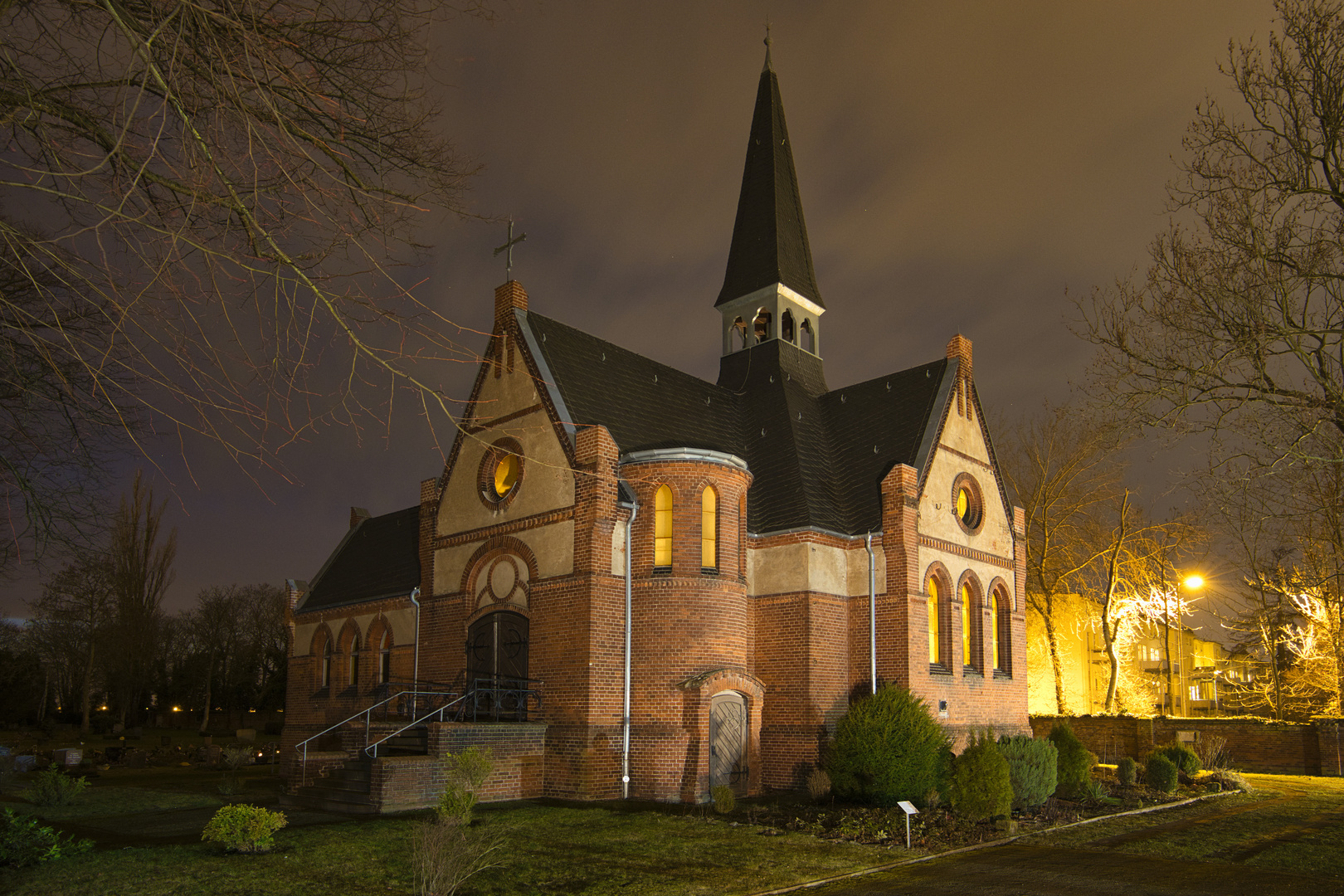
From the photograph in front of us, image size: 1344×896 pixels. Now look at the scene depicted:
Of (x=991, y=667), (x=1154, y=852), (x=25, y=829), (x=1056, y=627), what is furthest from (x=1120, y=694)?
(x=25, y=829)

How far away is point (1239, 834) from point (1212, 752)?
10.8 m

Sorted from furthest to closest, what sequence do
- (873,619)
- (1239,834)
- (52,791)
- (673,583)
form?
(873,619) < (673,583) < (52,791) < (1239,834)

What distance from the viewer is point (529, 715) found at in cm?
2014

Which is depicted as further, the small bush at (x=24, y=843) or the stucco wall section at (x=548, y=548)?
the stucco wall section at (x=548, y=548)

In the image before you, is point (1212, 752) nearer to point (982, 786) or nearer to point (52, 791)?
point (982, 786)

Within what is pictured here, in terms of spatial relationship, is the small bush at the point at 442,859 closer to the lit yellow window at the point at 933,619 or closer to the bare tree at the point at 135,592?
the lit yellow window at the point at 933,619

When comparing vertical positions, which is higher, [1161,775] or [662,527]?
[662,527]

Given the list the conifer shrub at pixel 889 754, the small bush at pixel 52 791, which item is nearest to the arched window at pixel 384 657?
the small bush at pixel 52 791

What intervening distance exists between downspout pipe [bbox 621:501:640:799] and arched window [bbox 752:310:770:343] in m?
11.1

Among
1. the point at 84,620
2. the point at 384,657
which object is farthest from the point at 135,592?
the point at 384,657

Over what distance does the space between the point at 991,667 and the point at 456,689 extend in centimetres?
1383

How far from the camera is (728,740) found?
66.1 ft

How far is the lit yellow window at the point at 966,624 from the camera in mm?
24734

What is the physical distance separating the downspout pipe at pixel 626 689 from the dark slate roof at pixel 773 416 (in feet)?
6.25
